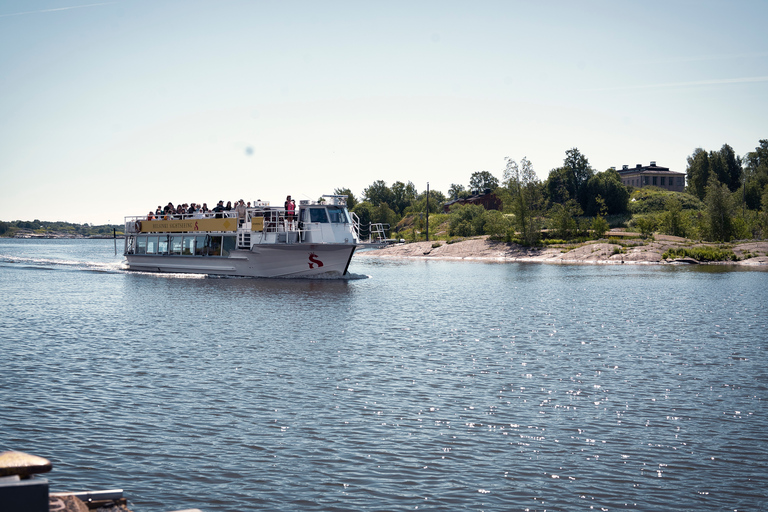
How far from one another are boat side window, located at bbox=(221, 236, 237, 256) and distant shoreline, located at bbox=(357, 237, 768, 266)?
4533 centimetres

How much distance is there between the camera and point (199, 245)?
2090 inches

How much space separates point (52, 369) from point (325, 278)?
31581 mm

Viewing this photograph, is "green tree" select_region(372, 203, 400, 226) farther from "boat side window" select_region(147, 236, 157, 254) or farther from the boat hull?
the boat hull

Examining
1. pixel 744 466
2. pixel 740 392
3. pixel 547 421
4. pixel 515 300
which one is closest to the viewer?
pixel 744 466

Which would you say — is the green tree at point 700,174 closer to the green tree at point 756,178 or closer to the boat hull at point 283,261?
the green tree at point 756,178

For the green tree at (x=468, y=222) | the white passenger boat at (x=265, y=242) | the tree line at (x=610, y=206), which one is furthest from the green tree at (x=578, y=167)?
the white passenger boat at (x=265, y=242)

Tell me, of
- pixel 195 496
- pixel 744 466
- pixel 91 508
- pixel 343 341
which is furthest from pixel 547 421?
pixel 343 341

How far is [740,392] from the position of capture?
15.3m

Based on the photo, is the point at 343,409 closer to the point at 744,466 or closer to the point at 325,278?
the point at 744,466

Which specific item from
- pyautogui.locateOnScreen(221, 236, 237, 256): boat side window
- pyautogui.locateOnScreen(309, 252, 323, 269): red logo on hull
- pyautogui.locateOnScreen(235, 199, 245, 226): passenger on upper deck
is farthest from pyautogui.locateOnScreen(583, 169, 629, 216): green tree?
pyautogui.locateOnScreen(221, 236, 237, 256): boat side window

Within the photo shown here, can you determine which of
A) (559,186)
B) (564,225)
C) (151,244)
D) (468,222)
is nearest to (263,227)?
(151,244)

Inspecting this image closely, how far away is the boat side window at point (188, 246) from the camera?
5362cm

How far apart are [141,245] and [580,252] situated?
5314 cm

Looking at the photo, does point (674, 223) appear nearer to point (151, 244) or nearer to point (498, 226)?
point (498, 226)
